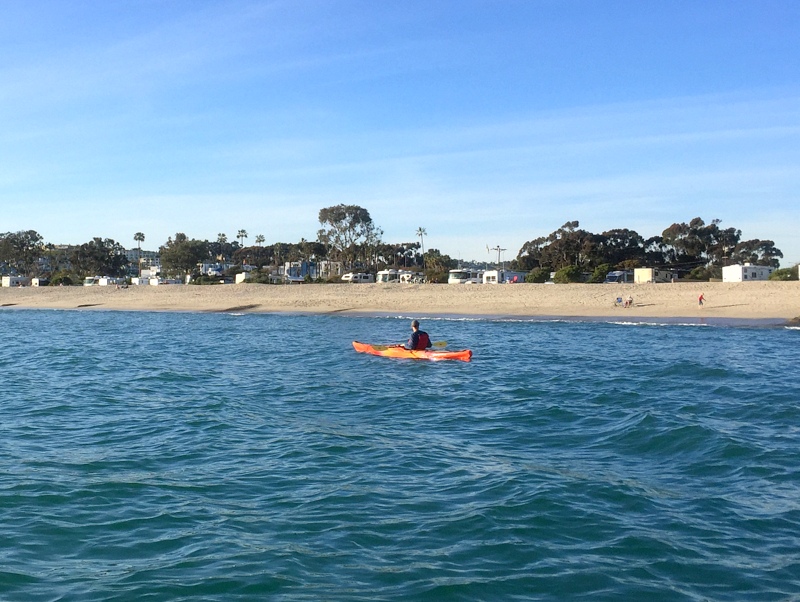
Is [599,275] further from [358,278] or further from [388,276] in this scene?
[358,278]

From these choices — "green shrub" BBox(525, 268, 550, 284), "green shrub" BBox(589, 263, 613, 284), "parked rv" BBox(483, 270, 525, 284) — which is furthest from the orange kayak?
"green shrub" BBox(525, 268, 550, 284)

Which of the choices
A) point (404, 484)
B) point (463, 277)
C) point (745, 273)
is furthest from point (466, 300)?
point (404, 484)

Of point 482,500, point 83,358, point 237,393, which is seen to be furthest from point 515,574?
point 83,358

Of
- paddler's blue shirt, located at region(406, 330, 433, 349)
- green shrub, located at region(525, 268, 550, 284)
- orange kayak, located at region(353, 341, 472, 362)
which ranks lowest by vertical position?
orange kayak, located at region(353, 341, 472, 362)

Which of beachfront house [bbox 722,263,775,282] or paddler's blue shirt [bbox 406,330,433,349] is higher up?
beachfront house [bbox 722,263,775,282]

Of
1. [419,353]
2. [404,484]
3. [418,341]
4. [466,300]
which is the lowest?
[404,484]

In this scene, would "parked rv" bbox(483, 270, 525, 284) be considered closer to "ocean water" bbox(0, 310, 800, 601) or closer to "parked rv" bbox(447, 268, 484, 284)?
"parked rv" bbox(447, 268, 484, 284)

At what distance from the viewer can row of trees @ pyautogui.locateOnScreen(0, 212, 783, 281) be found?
86875 millimetres

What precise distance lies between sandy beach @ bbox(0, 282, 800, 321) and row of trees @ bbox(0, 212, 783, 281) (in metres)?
16.4

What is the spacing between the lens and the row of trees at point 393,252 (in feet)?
285

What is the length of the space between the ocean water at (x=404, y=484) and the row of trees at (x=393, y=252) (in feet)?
177

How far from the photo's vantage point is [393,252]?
395 feet

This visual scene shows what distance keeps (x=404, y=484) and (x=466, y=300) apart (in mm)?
43650

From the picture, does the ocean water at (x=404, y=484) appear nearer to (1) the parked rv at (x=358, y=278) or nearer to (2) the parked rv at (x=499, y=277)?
(2) the parked rv at (x=499, y=277)
